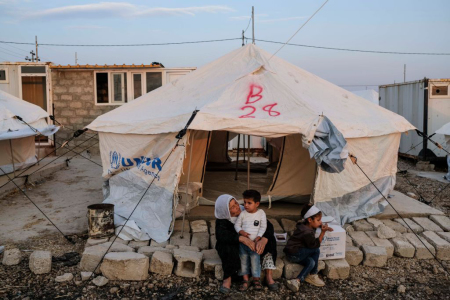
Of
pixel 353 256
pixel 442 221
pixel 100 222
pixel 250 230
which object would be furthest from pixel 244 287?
pixel 442 221

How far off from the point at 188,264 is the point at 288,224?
181 centimetres

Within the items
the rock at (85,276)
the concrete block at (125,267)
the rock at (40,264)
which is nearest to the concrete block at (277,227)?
the concrete block at (125,267)

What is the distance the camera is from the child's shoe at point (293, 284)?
Result: 421cm

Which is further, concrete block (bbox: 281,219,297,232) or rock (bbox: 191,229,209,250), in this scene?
concrete block (bbox: 281,219,297,232)

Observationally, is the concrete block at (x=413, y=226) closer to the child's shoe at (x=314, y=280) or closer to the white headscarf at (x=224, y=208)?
the child's shoe at (x=314, y=280)

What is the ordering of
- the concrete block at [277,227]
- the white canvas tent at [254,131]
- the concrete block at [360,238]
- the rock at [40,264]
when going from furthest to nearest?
1. the concrete block at [277,227]
2. the white canvas tent at [254,131]
3. the concrete block at [360,238]
4. the rock at [40,264]

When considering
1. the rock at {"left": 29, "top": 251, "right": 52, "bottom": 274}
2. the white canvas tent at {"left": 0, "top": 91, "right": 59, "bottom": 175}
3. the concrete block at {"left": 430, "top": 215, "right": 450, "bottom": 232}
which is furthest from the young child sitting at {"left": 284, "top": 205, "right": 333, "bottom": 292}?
the white canvas tent at {"left": 0, "top": 91, "right": 59, "bottom": 175}

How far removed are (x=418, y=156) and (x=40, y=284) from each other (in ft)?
37.3

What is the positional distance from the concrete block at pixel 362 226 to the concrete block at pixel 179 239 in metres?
2.27

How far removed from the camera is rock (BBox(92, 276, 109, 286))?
424cm

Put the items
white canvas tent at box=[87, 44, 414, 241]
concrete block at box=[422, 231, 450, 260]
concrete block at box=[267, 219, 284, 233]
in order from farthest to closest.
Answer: concrete block at box=[267, 219, 284, 233]
white canvas tent at box=[87, 44, 414, 241]
concrete block at box=[422, 231, 450, 260]

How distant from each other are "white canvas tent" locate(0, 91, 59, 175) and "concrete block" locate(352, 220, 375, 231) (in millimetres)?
5498

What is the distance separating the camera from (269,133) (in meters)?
5.33

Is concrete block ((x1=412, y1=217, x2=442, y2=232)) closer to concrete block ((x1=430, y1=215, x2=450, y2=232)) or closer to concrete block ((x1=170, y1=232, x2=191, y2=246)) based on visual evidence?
concrete block ((x1=430, y1=215, x2=450, y2=232))
